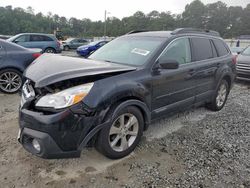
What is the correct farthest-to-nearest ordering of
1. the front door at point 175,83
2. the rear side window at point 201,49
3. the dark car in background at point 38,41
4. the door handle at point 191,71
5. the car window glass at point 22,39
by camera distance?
the dark car in background at point 38,41 < the car window glass at point 22,39 < the rear side window at point 201,49 < the door handle at point 191,71 < the front door at point 175,83

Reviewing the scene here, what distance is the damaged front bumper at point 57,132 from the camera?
7.67 feet

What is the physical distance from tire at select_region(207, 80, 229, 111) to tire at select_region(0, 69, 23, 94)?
177 inches

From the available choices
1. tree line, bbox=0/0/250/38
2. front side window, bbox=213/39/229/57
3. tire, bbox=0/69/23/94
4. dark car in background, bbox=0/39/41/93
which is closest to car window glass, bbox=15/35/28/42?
dark car in background, bbox=0/39/41/93

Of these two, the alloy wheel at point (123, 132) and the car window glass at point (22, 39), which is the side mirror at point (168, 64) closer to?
the alloy wheel at point (123, 132)

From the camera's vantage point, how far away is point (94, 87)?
2520mm

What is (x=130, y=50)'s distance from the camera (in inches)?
143

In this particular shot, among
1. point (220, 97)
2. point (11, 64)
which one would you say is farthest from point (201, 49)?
point (11, 64)

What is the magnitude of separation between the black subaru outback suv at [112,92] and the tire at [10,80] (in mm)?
2750

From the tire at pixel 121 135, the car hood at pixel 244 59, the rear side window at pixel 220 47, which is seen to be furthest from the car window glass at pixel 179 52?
the car hood at pixel 244 59

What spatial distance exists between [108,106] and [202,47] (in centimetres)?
251

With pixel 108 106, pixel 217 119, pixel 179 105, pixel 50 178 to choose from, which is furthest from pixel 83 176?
pixel 217 119

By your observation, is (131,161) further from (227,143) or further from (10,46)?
(10,46)

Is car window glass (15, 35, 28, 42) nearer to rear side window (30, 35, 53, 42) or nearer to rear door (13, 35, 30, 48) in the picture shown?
rear door (13, 35, 30, 48)

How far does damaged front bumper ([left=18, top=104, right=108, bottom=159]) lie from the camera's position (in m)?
2.34
